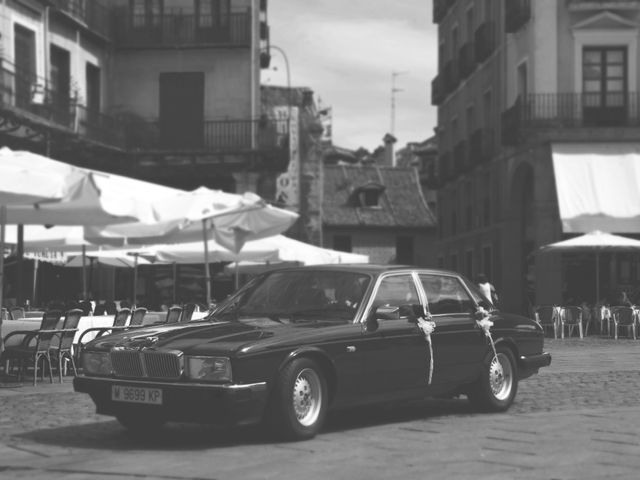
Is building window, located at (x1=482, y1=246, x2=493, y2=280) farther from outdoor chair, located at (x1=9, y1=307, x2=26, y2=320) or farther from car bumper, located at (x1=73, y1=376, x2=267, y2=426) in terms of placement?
car bumper, located at (x1=73, y1=376, x2=267, y2=426)

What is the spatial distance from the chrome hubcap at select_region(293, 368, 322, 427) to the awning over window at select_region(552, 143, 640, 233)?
2441 centimetres

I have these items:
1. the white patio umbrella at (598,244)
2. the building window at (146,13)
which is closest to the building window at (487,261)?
the white patio umbrella at (598,244)

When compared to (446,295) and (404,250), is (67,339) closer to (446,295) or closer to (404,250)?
(446,295)

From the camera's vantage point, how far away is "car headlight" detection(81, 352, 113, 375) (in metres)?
9.45

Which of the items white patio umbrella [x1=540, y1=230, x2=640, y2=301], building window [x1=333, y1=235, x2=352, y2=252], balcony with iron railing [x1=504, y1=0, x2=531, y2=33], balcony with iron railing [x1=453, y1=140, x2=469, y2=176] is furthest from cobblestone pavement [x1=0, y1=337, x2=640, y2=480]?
building window [x1=333, y1=235, x2=352, y2=252]

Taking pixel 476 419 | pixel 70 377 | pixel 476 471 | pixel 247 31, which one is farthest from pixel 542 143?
pixel 476 471

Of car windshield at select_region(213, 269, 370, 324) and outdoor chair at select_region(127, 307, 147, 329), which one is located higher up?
car windshield at select_region(213, 269, 370, 324)

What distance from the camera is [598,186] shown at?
3403cm

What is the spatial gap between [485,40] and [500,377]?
30.2 meters

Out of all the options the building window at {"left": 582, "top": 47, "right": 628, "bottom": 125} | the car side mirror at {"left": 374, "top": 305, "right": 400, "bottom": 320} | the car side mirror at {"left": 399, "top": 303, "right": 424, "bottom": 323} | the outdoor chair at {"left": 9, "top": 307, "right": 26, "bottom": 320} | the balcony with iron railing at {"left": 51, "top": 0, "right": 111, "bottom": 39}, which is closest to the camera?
the car side mirror at {"left": 374, "top": 305, "right": 400, "bottom": 320}

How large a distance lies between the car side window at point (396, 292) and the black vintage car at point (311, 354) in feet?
0.04

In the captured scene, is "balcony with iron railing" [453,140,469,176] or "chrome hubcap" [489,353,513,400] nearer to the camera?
"chrome hubcap" [489,353,513,400]

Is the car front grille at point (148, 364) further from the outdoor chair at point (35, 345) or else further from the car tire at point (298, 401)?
the outdoor chair at point (35, 345)

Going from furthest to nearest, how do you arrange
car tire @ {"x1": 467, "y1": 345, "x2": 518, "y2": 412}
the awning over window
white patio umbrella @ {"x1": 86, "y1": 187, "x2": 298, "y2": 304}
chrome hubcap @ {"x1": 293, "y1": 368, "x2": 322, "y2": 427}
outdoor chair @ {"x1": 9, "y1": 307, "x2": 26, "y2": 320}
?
the awning over window < outdoor chair @ {"x1": 9, "y1": 307, "x2": 26, "y2": 320} < white patio umbrella @ {"x1": 86, "y1": 187, "x2": 298, "y2": 304} < car tire @ {"x1": 467, "y1": 345, "x2": 518, "y2": 412} < chrome hubcap @ {"x1": 293, "y1": 368, "x2": 322, "y2": 427}
